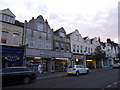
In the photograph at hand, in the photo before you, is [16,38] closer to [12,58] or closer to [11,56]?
[11,56]

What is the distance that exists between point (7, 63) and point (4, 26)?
5.80 m

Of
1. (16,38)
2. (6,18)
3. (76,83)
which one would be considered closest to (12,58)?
(16,38)

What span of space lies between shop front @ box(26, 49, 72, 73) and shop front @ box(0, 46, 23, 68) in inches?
52.2

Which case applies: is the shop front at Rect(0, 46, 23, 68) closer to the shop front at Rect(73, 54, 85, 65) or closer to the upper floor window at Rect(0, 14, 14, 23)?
the upper floor window at Rect(0, 14, 14, 23)

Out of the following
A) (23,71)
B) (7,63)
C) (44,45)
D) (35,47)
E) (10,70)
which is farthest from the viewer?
(44,45)

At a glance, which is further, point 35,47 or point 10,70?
point 35,47

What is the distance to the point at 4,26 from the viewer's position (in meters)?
18.8

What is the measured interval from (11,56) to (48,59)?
7.62 m

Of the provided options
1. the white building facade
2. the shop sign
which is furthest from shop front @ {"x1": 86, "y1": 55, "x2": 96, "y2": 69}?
the shop sign

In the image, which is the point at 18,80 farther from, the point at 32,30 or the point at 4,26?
the point at 32,30

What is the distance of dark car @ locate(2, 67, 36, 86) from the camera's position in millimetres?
10553

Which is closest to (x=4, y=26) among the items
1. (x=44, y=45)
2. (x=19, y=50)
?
(x=19, y=50)

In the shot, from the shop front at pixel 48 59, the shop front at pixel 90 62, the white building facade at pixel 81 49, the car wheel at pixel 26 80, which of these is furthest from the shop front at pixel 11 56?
the shop front at pixel 90 62

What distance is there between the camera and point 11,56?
18.7 metres
